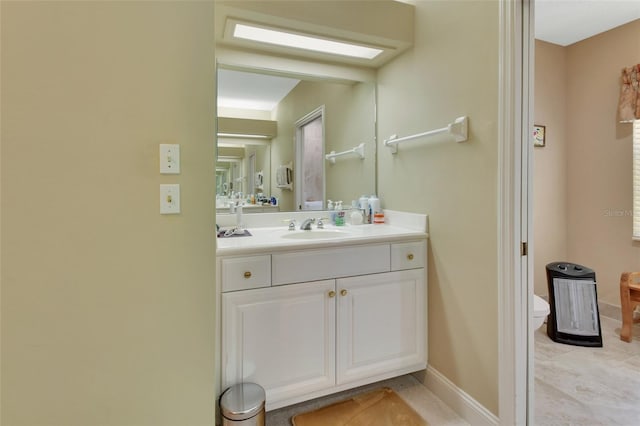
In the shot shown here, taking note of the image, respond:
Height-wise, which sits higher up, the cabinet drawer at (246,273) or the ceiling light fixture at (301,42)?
the ceiling light fixture at (301,42)

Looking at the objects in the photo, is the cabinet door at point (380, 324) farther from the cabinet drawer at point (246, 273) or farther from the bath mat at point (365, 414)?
the cabinet drawer at point (246, 273)

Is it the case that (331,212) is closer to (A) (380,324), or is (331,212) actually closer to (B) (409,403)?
(A) (380,324)

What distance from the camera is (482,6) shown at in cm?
151

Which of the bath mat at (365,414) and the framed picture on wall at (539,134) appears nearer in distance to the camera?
Answer: the bath mat at (365,414)

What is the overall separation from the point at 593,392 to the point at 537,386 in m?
0.26

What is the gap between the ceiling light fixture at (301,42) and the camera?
1837mm

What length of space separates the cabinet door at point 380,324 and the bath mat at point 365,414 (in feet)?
0.49

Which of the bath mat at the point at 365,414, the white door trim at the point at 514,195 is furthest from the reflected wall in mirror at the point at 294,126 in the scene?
the bath mat at the point at 365,414

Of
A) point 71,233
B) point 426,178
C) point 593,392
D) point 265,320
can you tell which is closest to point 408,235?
point 426,178

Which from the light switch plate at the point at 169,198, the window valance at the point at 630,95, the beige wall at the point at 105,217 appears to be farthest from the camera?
the window valance at the point at 630,95

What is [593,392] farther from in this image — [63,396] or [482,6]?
[63,396]

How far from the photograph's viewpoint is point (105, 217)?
3.47ft

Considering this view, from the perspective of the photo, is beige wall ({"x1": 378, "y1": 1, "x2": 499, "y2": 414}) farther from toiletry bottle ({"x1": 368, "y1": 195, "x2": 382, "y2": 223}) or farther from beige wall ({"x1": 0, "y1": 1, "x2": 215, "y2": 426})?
beige wall ({"x1": 0, "y1": 1, "x2": 215, "y2": 426})

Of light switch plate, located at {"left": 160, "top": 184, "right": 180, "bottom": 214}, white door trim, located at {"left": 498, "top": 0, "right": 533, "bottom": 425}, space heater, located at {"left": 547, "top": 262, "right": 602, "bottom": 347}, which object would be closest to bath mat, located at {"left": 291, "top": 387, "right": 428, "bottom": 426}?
white door trim, located at {"left": 498, "top": 0, "right": 533, "bottom": 425}
